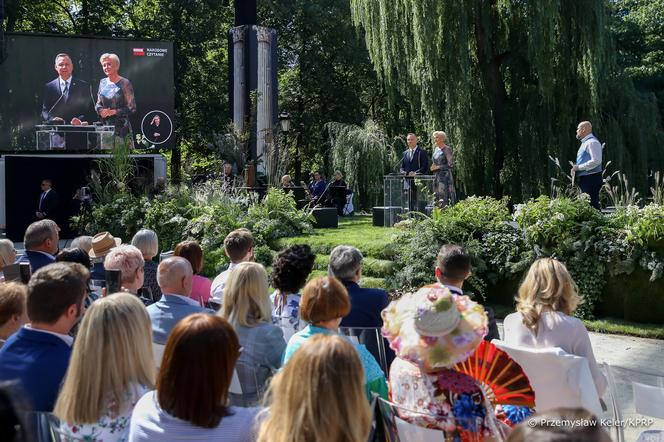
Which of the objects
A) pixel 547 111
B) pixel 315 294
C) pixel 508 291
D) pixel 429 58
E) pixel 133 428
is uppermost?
pixel 429 58

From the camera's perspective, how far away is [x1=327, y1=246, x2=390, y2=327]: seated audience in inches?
179

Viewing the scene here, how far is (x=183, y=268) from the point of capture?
13.9 feet

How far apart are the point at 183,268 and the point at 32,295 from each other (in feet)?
3.83

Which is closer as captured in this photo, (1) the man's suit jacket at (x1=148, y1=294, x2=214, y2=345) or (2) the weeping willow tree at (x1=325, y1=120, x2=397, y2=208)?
(1) the man's suit jacket at (x1=148, y1=294, x2=214, y2=345)

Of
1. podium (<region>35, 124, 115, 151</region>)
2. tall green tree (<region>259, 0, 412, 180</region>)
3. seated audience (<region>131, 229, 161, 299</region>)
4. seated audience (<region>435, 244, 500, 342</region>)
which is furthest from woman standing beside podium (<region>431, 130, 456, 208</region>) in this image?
tall green tree (<region>259, 0, 412, 180</region>)

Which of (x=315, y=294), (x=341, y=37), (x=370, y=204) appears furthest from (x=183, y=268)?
(x=341, y=37)

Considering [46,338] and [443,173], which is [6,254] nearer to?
[46,338]

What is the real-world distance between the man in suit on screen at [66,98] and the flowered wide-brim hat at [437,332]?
18752 mm

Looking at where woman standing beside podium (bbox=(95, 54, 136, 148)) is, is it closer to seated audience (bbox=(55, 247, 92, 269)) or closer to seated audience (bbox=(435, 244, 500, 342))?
seated audience (bbox=(55, 247, 92, 269))

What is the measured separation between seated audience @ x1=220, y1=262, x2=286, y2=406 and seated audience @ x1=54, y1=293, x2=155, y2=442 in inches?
32.8

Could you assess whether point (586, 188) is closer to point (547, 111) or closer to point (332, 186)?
point (547, 111)

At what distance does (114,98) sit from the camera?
20.5m

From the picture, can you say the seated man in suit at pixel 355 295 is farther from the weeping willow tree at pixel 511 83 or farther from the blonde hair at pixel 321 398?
the weeping willow tree at pixel 511 83

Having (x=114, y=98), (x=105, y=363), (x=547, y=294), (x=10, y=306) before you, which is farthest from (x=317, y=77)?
(x=105, y=363)
